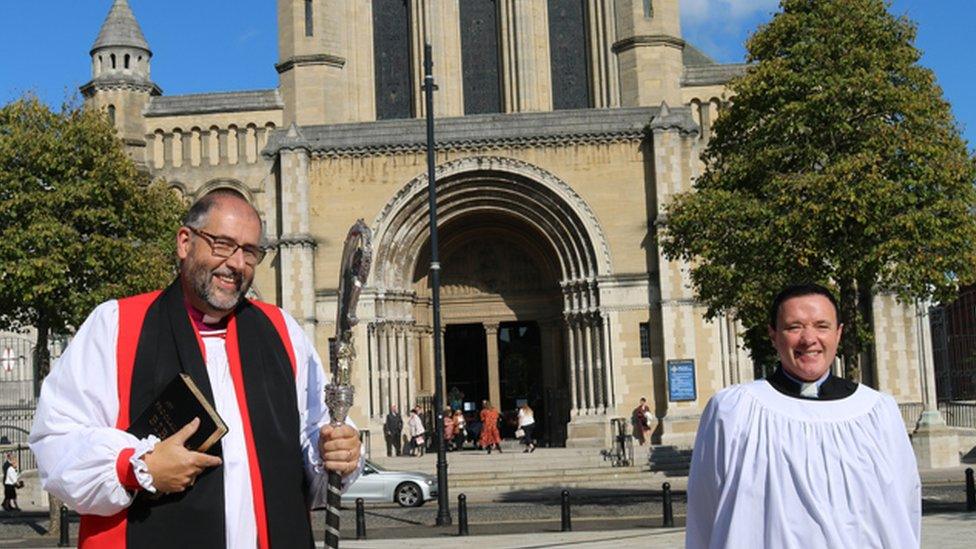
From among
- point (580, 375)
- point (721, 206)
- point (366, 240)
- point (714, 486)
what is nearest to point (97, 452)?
point (366, 240)

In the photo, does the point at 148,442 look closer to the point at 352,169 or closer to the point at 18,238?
the point at 18,238

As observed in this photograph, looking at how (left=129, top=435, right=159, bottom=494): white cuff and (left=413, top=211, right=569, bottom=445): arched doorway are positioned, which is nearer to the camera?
(left=129, top=435, right=159, bottom=494): white cuff

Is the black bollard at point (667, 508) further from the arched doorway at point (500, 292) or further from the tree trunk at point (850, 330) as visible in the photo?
the arched doorway at point (500, 292)

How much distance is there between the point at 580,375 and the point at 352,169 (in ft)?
25.9

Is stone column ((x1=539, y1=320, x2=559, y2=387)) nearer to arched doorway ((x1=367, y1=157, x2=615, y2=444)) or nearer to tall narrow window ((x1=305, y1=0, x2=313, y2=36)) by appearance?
arched doorway ((x1=367, y1=157, x2=615, y2=444))

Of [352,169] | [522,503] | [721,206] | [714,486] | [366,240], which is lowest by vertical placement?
[522,503]

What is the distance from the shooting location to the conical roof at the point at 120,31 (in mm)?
39594

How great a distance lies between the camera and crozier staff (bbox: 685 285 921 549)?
451cm

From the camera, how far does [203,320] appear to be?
4.21 m

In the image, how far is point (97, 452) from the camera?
3.74 m

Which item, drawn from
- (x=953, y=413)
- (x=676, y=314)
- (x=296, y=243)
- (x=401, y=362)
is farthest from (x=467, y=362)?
(x=953, y=413)

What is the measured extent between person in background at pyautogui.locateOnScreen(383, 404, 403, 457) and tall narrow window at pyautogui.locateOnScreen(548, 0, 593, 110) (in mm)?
12099

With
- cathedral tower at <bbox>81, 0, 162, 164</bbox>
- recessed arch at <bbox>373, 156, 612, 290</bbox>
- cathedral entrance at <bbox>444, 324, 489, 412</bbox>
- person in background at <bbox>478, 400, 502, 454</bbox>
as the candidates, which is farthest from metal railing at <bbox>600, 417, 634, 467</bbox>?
cathedral tower at <bbox>81, 0, 162, 164</bbox>

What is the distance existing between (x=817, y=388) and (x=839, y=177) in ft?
47.7
